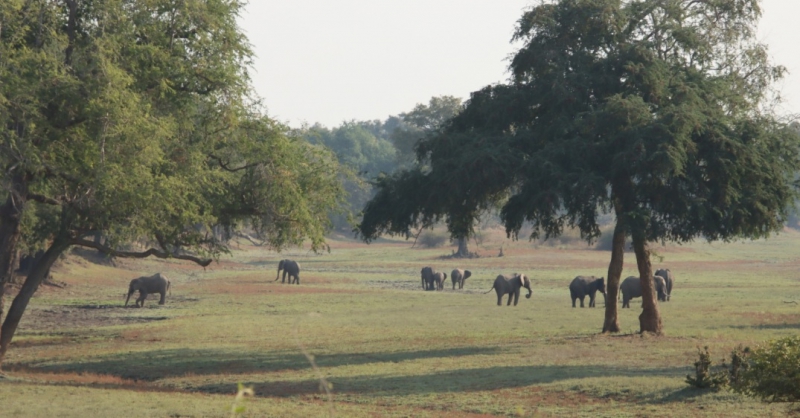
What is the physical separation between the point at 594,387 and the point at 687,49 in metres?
13.2

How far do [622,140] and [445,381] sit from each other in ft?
29.0

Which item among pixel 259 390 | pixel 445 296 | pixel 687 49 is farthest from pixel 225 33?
pixel 445 296

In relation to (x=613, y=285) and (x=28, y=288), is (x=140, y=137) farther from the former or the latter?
(x=613, y=285)

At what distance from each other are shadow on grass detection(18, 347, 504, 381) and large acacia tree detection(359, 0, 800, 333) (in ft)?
15.1

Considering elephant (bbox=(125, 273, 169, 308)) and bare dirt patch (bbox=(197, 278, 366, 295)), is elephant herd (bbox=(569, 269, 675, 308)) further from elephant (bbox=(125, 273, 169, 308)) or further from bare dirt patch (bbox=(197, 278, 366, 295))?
elephant (bbox=(125, 273, 169, 308))

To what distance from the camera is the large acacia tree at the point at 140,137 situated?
67.7 ft

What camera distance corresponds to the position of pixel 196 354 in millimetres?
28203

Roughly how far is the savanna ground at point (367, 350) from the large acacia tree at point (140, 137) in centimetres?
337

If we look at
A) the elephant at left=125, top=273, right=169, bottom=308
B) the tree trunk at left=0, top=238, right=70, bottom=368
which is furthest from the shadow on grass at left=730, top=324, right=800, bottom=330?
the elephant at left=125, top=273, right=169, bottom=308

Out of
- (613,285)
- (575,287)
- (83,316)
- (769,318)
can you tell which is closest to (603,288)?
(575,287)

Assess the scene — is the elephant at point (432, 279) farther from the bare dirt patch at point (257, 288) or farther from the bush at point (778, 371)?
the bush at point (778, 371)

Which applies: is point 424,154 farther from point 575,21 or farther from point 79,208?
point 79,208

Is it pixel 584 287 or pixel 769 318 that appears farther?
pixel 584 287

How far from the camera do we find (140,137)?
2088 centimetres
